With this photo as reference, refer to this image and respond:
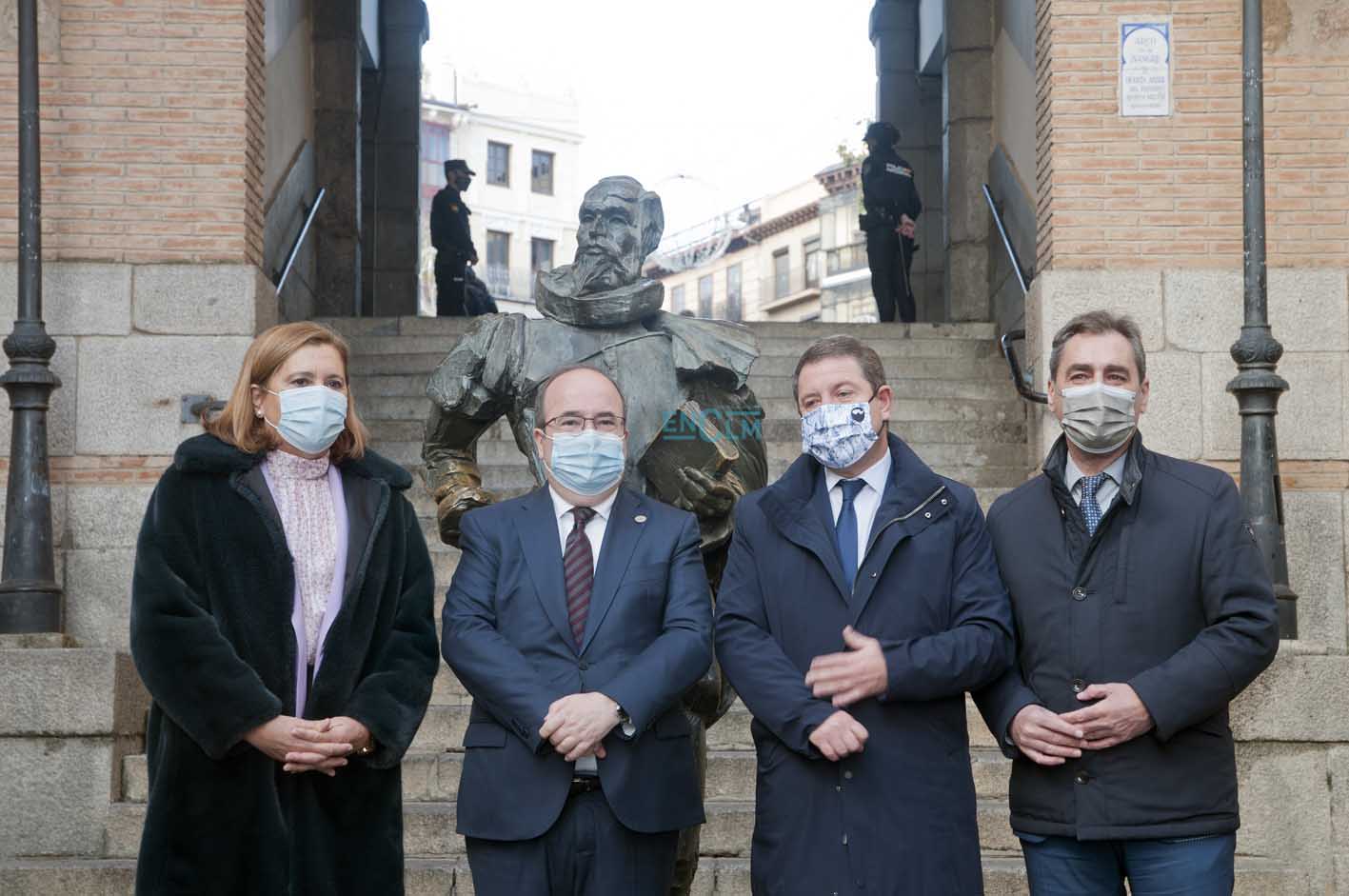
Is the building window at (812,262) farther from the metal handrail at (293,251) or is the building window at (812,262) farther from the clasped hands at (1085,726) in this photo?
the clasped hands at (1085,726)

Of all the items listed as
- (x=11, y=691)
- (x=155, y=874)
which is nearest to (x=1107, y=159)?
(x=11, y=691)

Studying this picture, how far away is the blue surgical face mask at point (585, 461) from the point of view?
14.2 feet

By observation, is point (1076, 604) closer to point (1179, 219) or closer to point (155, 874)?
point (155, 874)

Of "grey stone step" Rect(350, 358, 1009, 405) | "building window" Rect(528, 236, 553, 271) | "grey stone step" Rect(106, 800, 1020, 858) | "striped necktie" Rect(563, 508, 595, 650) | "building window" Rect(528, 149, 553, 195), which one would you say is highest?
"building window" Rect(528, 149, 553, 195)

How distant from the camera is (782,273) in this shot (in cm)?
7612

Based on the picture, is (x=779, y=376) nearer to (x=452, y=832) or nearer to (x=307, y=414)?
(x=452, y=832)

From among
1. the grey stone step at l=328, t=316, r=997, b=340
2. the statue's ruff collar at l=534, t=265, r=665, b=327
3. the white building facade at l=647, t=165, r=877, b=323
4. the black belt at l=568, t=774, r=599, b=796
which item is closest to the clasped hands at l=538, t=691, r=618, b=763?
the black belt at l=568, t=774, r=599, b=796

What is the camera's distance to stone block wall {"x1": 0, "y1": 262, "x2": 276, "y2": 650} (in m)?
9.76

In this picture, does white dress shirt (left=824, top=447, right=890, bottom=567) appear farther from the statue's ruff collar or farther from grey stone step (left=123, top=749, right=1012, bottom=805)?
grey stone step (left=123, top=749, right=1012, bottom=805)

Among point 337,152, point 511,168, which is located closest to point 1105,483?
point 337,152

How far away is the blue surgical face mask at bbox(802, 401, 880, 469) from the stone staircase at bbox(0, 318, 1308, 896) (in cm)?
273

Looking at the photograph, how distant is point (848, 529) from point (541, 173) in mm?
79707

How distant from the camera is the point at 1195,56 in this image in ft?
33.9

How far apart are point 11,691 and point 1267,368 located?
19.4 ft
